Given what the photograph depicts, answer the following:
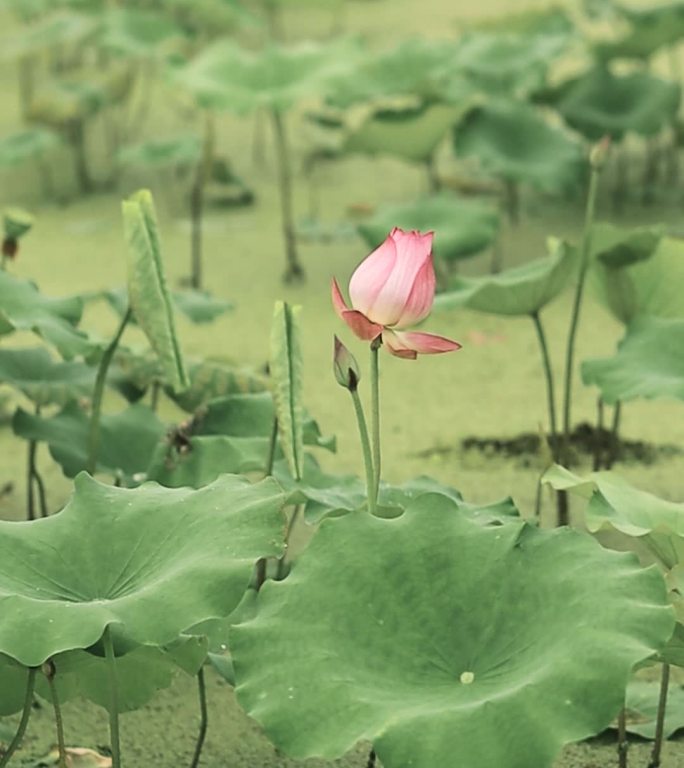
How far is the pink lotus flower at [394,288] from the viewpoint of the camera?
1.33 m

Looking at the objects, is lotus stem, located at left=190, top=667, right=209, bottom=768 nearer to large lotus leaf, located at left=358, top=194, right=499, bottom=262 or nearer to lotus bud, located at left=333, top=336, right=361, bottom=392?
lotus bud, located at left=333, top=336, right=361, bottom=392

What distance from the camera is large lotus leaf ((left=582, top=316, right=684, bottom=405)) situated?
1839mm

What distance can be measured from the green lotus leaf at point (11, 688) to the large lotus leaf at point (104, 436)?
45 cm

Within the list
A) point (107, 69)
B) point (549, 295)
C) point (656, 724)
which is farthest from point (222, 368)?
point (107, 69)

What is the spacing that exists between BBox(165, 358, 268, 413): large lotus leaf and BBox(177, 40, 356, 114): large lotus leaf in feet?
3.45

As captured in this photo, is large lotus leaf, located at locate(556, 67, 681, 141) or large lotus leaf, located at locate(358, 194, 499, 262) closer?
large lotus leaf, located at locate(358, 194, 499, 262)

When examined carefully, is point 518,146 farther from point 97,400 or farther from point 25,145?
point 97,400

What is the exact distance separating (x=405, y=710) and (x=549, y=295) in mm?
892

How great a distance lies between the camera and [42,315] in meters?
1.84

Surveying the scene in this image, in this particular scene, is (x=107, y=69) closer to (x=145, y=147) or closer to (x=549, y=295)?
(x=145, y=147)

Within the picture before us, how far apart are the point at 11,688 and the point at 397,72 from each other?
2146 millimetres

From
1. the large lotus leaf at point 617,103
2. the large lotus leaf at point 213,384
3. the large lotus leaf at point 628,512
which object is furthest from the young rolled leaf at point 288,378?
the large lotus leaf at point 617,103

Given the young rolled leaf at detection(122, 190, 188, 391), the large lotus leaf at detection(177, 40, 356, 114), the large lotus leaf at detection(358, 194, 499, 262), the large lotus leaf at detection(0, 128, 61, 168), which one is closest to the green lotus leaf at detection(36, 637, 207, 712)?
the young rolled leaf at detection(122, 190, 188, 391)

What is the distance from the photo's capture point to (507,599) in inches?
52.0
